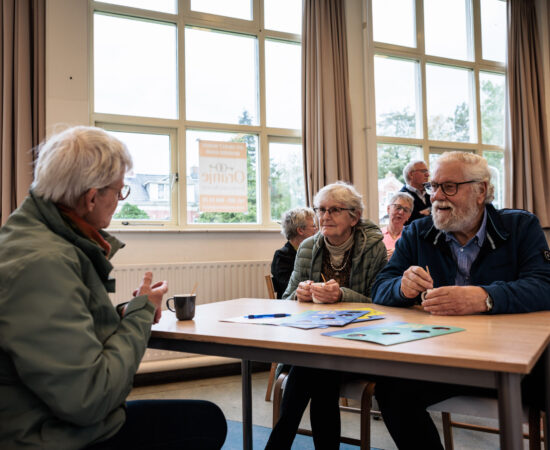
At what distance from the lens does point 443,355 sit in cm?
98

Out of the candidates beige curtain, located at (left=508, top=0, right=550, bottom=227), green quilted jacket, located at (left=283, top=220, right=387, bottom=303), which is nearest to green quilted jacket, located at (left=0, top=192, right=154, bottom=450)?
green quilted jacket, located at (left=283, top=220, right=387, bottom=303)

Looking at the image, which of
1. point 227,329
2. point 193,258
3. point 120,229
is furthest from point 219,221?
point 227,329

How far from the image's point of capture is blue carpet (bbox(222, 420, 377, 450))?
246 centimetres

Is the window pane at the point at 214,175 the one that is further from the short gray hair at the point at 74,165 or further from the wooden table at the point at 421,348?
the short gray hair at the point at 74,165

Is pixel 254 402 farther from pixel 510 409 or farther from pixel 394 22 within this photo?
pixel 394 22

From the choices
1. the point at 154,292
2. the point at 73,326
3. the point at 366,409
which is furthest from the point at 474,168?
the point at 73,326

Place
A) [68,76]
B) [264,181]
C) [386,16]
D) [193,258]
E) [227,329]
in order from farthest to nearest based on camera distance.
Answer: [386,16], [264,181], [193,258], [68,76], [227,329]

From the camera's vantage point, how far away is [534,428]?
5.41 feet

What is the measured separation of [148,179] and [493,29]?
4.34 m

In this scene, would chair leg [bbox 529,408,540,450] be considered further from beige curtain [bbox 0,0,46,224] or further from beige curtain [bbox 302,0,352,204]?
beige curtain [bbox 0,0,46,224]

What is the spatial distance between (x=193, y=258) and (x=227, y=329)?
2.71m

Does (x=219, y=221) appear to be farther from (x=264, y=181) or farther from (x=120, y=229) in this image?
(x=120, y=229)

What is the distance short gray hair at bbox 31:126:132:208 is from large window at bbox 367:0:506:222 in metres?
3.91

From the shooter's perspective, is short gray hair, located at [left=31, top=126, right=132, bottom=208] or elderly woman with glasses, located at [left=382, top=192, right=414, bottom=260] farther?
elderly woman with glasses, located at [left=382, top=192, right=414, bottom=260]
